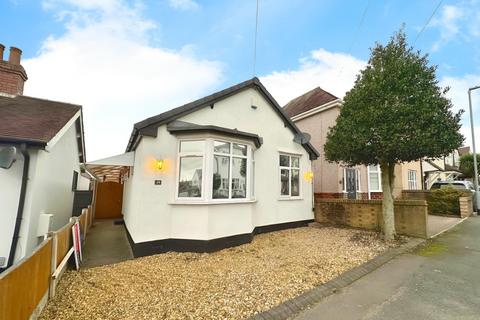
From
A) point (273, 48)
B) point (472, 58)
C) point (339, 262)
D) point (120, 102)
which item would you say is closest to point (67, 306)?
point (339, 262)

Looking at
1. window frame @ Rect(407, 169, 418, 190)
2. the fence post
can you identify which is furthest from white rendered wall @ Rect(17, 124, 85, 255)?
window frame @ Rect(407, 169, 418, 190)

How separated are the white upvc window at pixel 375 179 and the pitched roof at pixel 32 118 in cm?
1652

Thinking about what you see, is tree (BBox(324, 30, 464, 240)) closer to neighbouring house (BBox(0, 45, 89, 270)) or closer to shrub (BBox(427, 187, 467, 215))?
neighbouring house (BBox(0, 45, 89, 270))

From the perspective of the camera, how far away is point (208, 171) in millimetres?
7148

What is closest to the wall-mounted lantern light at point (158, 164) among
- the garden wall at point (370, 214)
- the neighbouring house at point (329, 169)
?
the garden wall at point (370, 214)

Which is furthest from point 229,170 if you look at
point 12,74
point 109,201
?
point 109,201

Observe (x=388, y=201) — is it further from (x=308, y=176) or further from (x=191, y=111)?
(x=191, y=111)

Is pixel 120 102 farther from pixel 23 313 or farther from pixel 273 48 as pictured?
pixel 23 313

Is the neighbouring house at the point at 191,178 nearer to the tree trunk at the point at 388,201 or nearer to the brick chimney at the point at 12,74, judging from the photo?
the brick chimney at the point at 12,74

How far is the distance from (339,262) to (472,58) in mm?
10721

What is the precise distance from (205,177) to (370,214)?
7.73 m

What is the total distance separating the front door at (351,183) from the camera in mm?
14529

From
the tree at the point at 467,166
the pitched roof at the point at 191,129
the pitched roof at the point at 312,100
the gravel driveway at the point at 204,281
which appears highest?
the pitched roof at the point at 312,100

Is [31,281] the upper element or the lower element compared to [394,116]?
lower
